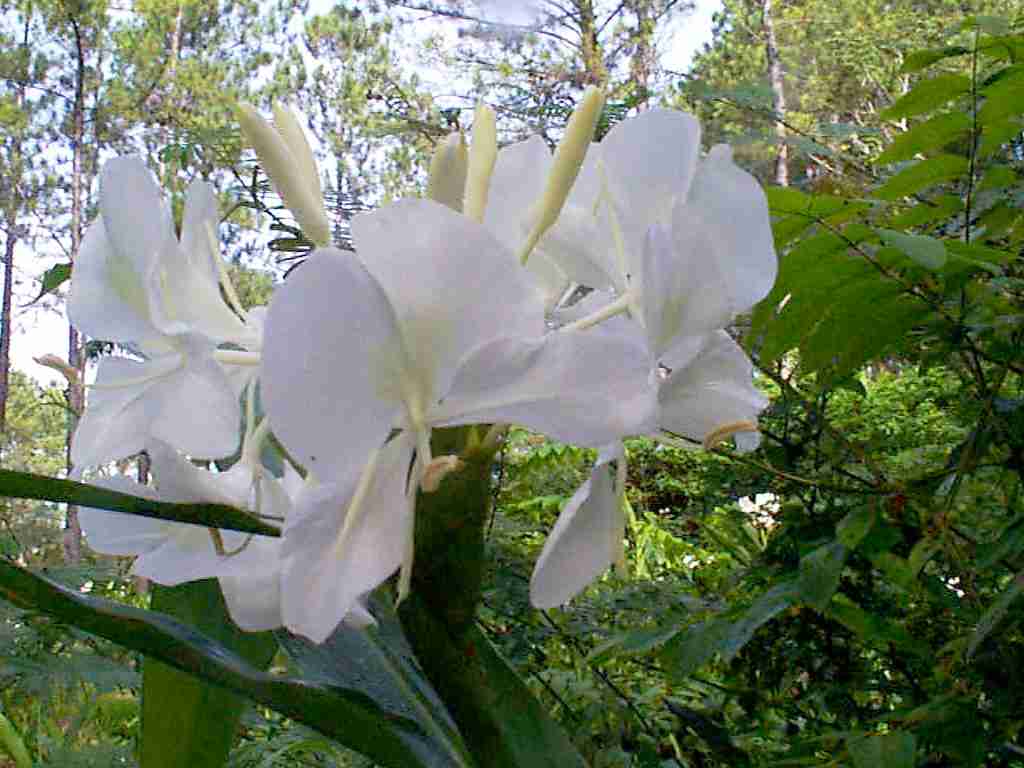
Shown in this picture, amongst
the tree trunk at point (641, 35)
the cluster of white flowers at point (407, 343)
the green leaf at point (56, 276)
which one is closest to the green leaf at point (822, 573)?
the cluster of white flowers at point (407, 343)

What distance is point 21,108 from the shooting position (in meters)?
10.9

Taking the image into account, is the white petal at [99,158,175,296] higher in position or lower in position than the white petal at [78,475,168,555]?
higher

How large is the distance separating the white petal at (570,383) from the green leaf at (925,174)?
0.48 metres

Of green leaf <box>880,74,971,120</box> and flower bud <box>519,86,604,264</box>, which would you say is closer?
flower bud <box>519,86,604,264</box>

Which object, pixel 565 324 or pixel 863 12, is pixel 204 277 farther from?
pixel 863 12

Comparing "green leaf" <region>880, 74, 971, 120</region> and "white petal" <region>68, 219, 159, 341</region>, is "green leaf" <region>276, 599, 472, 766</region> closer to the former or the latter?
"white petal" <region>68, 219, 159, 341</region>

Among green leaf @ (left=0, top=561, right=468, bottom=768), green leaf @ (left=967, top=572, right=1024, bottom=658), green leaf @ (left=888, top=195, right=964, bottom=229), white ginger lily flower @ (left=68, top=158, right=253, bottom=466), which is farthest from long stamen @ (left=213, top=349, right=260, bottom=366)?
green leaf @ (left=888, top=195, right=964, bottom=229)

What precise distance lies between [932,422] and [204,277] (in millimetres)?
1982

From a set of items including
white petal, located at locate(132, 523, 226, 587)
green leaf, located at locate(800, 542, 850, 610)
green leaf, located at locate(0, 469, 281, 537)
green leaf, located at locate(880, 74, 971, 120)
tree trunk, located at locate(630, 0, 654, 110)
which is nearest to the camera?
green leaf, located at locate(0, 469, 281, 537)

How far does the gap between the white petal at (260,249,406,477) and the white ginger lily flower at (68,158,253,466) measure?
0.07 metres

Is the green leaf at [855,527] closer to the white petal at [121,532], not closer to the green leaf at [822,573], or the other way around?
the green leaf at [822,573]

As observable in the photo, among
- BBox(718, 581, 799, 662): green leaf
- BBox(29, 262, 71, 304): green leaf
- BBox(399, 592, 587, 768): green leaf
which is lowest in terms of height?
BBox(718, 581, 799, 662): green leaf

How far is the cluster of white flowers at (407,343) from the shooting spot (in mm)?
298

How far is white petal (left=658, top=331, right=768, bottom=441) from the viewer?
0.38 m
